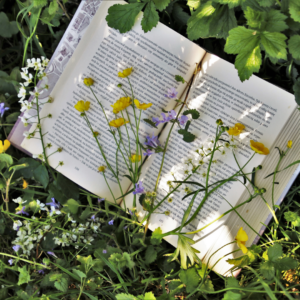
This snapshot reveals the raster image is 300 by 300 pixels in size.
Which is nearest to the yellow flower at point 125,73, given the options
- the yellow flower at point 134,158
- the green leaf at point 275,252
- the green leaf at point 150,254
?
the yellow flower at point 134,158

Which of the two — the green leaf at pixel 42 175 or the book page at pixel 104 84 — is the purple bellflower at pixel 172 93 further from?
the green leaf at pixel 42 175

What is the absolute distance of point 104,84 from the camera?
108 centimetres

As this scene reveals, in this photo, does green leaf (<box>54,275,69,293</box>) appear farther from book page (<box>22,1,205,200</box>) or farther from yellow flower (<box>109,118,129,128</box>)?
yellow flower (<box>109,118,129,128</box>)

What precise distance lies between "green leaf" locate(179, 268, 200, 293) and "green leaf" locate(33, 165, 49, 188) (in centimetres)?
62

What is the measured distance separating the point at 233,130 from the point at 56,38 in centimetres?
83

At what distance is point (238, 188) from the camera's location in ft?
3.18

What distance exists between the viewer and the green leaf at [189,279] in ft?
2.72

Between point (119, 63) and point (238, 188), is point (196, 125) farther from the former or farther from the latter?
point (119, 63)

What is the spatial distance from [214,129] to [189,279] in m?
0.51

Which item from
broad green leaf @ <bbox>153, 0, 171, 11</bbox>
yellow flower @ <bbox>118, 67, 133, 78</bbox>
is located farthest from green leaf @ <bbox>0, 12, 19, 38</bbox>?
broad green leaf @ <bbox>153, 0, 171, 11</bbox>

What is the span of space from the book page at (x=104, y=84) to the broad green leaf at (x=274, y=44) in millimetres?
322

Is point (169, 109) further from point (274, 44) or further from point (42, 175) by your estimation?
point (42, 175)

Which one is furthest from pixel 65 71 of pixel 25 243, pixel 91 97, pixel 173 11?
pixel 25 243

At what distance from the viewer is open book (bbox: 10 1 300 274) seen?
964mm
